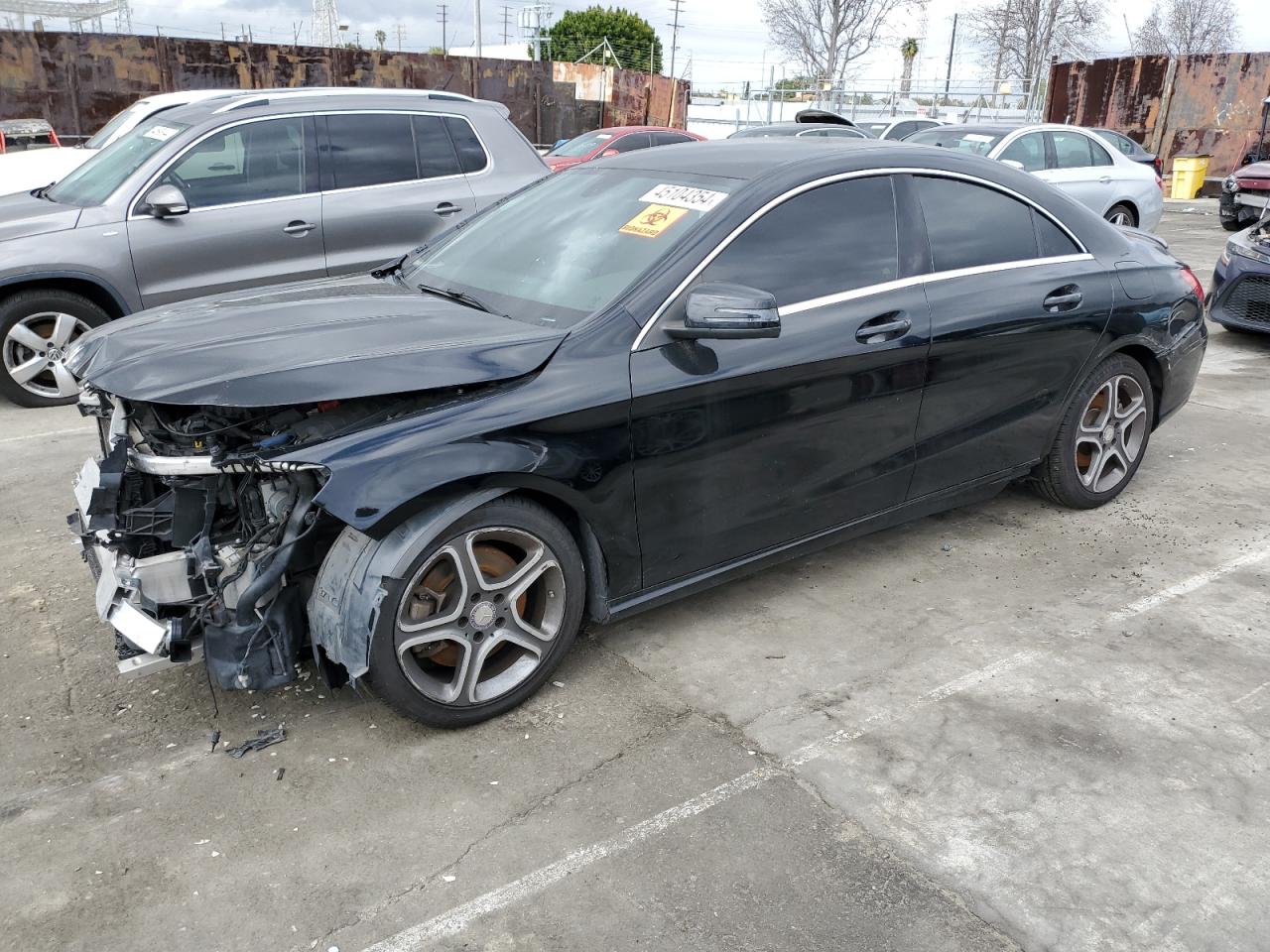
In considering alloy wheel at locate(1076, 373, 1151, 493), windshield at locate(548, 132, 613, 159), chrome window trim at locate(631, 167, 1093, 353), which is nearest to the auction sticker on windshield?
chrome window trim at locate(631, 167, 1093, 353)

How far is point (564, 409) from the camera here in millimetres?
3205

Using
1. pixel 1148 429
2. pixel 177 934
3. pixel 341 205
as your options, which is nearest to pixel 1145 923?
pixel 177 934

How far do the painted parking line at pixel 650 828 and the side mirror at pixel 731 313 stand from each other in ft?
4.25

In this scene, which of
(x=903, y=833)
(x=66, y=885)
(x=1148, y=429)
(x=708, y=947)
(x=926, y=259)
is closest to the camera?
(x=708, y=947)

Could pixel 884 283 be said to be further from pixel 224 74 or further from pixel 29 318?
pixel 224 74

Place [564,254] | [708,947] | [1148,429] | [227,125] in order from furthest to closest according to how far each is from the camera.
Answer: [227,125] → [1148,429] → [564,254] → [708,947]

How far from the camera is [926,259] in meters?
4.06

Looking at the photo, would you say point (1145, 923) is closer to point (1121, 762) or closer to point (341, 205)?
point (1121, 762)

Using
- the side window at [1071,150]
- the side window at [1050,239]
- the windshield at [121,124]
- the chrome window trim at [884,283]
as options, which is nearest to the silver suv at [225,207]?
the windshield at [121,124]

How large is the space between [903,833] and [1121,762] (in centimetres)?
81

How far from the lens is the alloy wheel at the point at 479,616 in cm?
311

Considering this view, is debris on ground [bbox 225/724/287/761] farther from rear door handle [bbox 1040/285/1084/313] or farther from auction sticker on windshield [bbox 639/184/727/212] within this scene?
rear door handle [bbox 1040/285/1084/313]

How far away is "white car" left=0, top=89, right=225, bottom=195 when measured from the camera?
851 cm

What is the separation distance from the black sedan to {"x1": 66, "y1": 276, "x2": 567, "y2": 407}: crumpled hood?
1 centimetres
